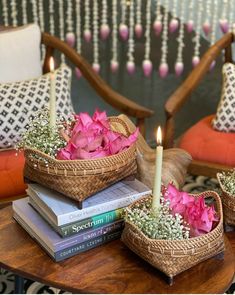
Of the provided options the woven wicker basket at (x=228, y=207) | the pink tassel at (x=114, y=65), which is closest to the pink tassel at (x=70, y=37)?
the pink tassel at (x=114, y=65)

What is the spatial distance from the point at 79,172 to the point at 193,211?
292 millimetres

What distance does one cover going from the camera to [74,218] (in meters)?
1.26

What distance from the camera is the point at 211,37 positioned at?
278 centimetres

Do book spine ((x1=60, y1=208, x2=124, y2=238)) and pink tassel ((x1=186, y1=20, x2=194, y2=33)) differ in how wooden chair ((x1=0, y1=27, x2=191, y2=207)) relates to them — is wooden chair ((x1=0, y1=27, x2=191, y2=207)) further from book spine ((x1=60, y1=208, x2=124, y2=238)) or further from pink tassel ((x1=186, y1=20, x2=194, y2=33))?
pink tassel ((x1=186, y1=20, x2=194, y2=33))

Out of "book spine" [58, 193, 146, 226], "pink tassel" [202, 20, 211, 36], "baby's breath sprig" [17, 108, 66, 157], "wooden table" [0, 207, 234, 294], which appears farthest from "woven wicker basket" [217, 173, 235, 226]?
"pink tassel" [202, 20, 211, 36]

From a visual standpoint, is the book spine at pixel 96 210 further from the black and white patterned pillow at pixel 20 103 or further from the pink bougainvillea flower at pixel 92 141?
the black and white patterned pillow at pixel 20 103

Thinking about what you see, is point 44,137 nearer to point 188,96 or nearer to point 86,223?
point 86,223

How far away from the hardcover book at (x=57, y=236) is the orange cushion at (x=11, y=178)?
533mm

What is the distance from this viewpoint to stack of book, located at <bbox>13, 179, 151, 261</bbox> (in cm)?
125

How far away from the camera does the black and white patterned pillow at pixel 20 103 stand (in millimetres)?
2025

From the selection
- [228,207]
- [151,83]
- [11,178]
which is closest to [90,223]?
[228,207]

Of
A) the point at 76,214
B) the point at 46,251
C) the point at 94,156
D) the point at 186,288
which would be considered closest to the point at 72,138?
the point at 94,156

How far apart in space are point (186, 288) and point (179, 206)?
193 millimetres

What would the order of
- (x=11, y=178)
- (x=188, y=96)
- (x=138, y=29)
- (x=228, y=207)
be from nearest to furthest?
(x=228, y=207), (x=11, y=178), (x=188, y=96), (x=138, y=29)
